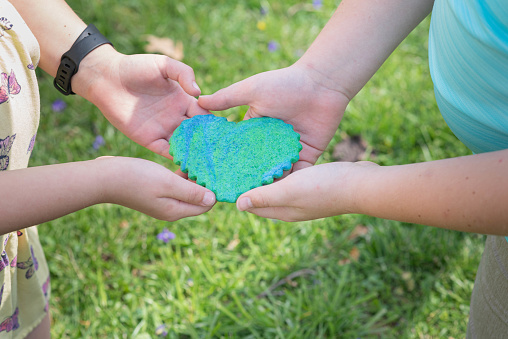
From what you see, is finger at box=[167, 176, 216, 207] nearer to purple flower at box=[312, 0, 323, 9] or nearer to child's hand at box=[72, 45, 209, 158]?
child's hand at box=[72, 45, 209, 158]

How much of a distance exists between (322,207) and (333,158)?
1.37 meters

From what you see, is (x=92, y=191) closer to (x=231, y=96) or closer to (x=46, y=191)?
(x=46, y=191)

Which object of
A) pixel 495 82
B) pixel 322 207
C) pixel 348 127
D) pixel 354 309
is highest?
pixel 495 82

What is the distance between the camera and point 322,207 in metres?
1.59

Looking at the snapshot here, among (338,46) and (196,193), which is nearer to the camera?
(196,193)

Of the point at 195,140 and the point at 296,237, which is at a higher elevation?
the point at 195,140

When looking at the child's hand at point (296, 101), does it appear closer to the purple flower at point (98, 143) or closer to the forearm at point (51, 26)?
the forearm at point (51, 26)

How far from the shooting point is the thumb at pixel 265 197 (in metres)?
1.63

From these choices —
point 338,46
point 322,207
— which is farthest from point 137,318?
point 338,46

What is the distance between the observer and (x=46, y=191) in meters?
1.35

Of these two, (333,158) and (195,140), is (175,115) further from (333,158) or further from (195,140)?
(333,158)

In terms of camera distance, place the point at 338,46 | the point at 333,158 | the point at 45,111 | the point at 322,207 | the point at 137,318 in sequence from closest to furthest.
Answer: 1. the point at 322,207
2. the point at 338,46
3. the point at 137,318
4. the point at 333,158
5. the point at 45,111

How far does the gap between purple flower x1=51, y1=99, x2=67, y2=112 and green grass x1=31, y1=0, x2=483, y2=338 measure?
0.07m

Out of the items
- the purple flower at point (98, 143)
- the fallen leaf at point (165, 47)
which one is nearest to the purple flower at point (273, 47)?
the fallen leaf at point (165, 47)
